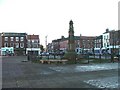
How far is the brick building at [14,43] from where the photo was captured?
Answer: 389 ft

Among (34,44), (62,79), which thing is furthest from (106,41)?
(62,79)

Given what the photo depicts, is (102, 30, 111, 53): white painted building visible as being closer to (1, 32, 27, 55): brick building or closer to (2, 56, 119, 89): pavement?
(1, 32, 27, 55): brick building

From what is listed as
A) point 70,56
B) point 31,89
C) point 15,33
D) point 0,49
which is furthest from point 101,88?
point 15,33

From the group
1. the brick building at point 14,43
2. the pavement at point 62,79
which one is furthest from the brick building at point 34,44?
the pavement at point 62,79

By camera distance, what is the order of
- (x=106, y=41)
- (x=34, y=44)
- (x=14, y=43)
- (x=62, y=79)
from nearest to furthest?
1. (x=62, y=79)
2. (x=106, y=41)
3. (x=14, y=43)
4. (x=34, y=44)

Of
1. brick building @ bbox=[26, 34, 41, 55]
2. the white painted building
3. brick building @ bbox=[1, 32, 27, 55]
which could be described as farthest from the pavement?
brick building @ bbox=[26, 34, 41, 55]

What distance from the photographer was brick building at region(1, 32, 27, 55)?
118456 millimetres

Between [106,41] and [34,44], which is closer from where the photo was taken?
[106,41]

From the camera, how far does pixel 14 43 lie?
120625mm

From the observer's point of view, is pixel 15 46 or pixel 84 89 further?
pixel 15 46

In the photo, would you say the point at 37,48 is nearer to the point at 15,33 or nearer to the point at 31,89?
the point at 15,33

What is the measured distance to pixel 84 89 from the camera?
11.6m

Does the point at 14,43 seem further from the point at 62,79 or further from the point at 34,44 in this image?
the point at 62,79

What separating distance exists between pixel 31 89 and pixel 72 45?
1072 inches
